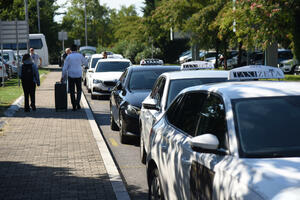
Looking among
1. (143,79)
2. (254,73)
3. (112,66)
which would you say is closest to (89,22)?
(112,66)

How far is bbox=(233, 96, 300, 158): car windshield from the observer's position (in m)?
3.65

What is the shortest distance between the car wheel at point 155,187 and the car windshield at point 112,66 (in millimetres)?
15613

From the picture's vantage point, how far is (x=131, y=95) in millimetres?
10422

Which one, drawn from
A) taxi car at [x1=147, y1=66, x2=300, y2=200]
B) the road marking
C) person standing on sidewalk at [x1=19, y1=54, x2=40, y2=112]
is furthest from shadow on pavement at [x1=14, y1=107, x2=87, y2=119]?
taxi car at [x1=147, y1=66, x2=300, y2=200]

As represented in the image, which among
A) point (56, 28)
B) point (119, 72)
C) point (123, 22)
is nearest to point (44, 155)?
point (119, 72)

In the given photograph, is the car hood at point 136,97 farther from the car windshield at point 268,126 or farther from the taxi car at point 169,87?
the car windshield at point 268,126

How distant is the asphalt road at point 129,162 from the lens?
23.1 ft

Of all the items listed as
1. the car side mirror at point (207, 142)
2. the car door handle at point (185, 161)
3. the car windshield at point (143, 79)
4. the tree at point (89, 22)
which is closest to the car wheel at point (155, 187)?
the car door handle at point (185, 161)

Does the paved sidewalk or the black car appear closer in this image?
the paved sidewalk

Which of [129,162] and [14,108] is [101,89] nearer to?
[14,108]

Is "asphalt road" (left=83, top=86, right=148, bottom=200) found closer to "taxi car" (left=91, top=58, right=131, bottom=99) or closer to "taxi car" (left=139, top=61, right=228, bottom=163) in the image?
"taxi car" (left=139, top=61, right=228, bottom=163)

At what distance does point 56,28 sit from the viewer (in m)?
76.9

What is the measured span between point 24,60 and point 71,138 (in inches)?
219

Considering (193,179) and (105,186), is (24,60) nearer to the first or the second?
(105,186)
